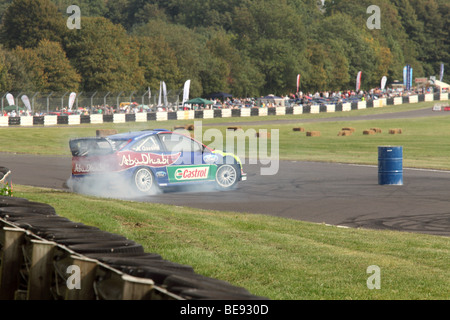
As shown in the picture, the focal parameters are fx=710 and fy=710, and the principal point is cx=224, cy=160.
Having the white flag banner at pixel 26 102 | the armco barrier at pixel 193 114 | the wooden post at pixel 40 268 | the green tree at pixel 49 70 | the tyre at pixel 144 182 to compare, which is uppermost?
the green tree at pixel 49 70

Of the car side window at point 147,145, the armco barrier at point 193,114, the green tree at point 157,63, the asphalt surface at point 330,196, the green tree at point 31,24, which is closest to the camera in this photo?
the asphalt surface at point 330,196

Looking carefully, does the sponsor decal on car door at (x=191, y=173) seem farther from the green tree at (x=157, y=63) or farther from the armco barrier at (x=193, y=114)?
the green tree at (x=157, y=63)

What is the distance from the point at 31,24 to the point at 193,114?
106ft

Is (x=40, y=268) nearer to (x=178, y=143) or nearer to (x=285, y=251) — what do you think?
(x=285, y=251)

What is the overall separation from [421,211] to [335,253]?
5324mm

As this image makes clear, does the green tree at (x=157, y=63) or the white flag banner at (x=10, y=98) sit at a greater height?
the green tree at (x=157, y=63)

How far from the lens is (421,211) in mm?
12883

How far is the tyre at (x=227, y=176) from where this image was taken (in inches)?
667

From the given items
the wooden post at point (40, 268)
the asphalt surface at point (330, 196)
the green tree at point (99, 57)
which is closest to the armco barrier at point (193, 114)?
the green tree at point (99, 57)

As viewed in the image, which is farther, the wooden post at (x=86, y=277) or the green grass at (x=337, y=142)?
the green grass at (x=337, y=142)

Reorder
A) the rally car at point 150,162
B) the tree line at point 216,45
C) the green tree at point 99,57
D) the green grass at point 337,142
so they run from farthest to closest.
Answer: the tree line at point 216,45, the green tree at point 99,57, the green grass at point 337,142, the rally car at point 150,162

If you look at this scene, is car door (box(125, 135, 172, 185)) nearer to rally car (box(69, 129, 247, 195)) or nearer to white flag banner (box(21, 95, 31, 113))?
rally car (box(69, 129, 247, 195))

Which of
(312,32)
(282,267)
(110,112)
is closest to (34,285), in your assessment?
(282,267)

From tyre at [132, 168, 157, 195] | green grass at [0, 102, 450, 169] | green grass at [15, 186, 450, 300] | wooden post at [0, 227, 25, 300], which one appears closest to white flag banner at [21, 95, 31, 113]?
green grass at [0, 102, 450, 169]
